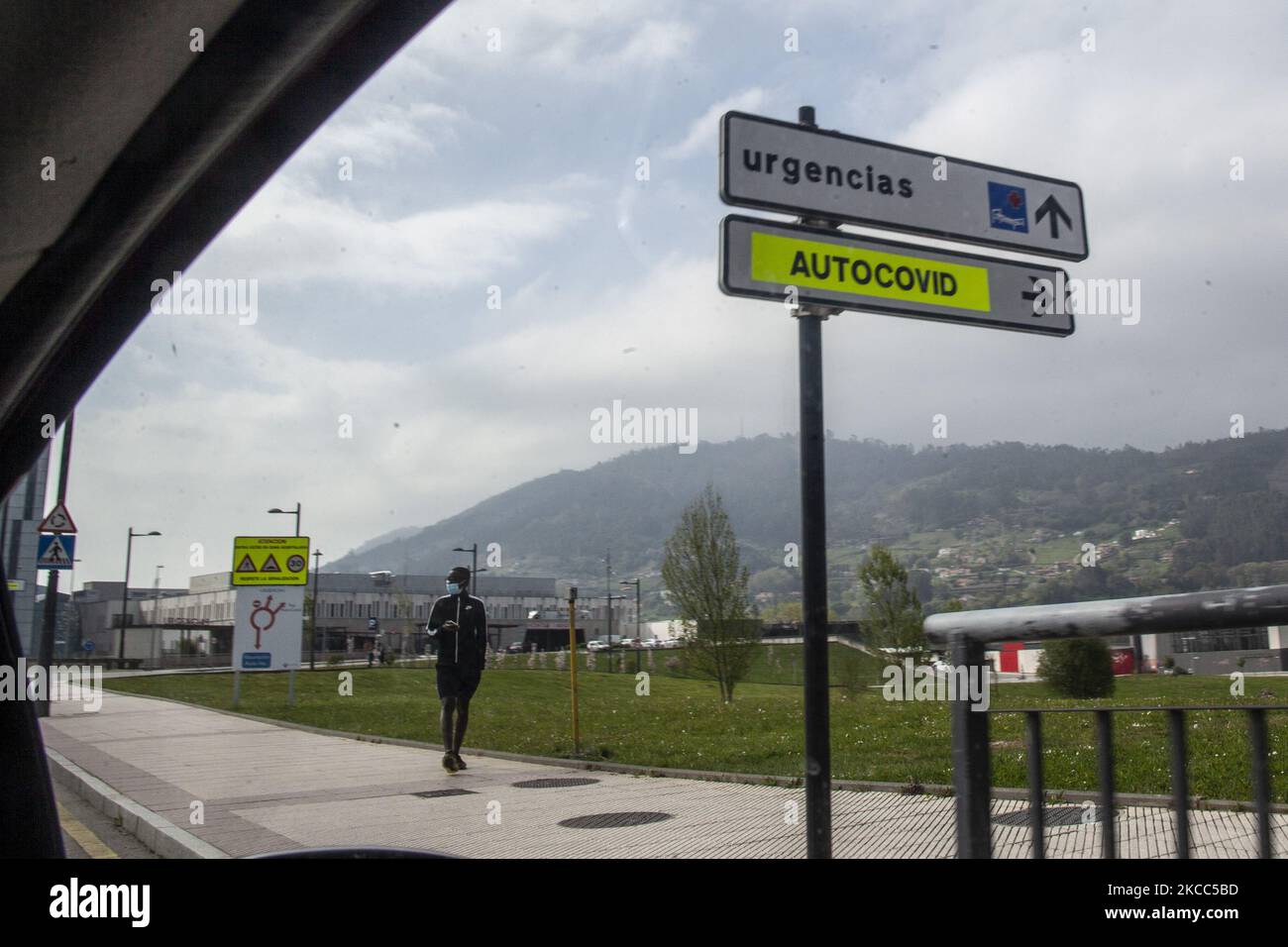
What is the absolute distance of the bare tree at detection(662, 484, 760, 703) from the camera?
42.1 metres

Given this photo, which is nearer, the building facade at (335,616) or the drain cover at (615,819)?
the drain cover at (615,819)

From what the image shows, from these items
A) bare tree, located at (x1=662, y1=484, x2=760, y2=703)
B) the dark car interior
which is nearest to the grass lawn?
the dark car interior

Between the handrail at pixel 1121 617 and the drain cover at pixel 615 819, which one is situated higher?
the handrail at pixel 1121 617

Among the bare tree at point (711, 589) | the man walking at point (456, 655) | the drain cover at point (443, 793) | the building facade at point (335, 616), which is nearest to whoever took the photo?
the drain cover at point (443, 793)

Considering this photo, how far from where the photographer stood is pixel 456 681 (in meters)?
10.6

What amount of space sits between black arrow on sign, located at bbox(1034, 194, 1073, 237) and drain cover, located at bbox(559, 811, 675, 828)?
454 cm

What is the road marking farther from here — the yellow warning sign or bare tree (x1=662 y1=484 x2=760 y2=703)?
bare tree (x1=662 y1=484 x2=760 y2=703)

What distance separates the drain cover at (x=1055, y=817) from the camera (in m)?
1.94

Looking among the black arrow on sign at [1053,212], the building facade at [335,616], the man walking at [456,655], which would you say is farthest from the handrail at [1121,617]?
the building facade at [335,616]

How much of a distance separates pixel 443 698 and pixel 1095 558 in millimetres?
7555

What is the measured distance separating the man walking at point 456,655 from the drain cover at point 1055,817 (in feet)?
29.1

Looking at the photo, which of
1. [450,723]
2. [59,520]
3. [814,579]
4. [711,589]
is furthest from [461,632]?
[711,589]

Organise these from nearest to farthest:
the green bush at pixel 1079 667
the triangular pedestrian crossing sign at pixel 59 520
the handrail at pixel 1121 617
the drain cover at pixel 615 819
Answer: the handrail at pixel 1121 617 < the green bush at pixel 1079 667 < the drain cover at pixel 615 819 < the triangular pedestrian crossing sign at pixel 59 520

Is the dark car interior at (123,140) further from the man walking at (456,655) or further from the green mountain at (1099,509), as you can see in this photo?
the man walking at (456,655)
